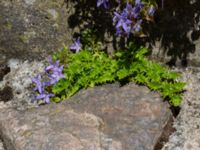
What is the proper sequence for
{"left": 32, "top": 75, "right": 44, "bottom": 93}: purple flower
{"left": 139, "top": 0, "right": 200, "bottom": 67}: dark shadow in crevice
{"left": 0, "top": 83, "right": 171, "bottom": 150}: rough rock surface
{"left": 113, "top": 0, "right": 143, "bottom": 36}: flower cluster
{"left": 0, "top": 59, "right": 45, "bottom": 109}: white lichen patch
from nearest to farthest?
{"left": 0, "top": 83, "right": 171, "bottom": 150}: rough rock surface, {"left": 113, "top": 0, "right": 143, "bottom": 36}: flower cluster, {"left": 139, "top": 0, "right": 200, "bottom": 67}: dark shadow in crevice, {"left": 32, "top": 75, "right": 44, "bottom": 93}: purple flower, {"left": 0, "top": 59, "right": 45, "bottom": 109}: white lichen patch

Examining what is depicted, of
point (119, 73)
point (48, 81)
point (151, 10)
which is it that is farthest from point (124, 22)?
point (48, 81)

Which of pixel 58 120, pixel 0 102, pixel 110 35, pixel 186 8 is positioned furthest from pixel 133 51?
Result: pixel 0 102

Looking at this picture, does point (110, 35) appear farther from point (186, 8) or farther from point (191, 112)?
point (191, 112)

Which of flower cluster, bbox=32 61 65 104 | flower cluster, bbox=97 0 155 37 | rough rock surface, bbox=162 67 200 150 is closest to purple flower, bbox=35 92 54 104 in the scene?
flower cluster, bbox=32 61 65 104

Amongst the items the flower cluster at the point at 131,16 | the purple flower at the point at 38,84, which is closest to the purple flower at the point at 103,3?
the flower cluster at the point at 131,16

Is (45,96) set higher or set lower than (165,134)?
higher

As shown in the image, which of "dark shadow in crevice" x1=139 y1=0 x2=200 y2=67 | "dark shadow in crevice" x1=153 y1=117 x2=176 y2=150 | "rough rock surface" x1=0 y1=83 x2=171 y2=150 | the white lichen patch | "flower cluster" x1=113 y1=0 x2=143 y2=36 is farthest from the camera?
the white lichen patch

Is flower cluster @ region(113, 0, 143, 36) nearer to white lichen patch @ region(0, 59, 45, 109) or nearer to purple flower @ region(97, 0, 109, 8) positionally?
purple flower @ region(97, 0, 109, 8)

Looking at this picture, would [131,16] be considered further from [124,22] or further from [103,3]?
[103,3]

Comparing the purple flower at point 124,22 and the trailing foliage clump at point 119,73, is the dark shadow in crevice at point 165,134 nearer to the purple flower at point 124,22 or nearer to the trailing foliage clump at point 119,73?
the trailing foliage clump at point 119,73
